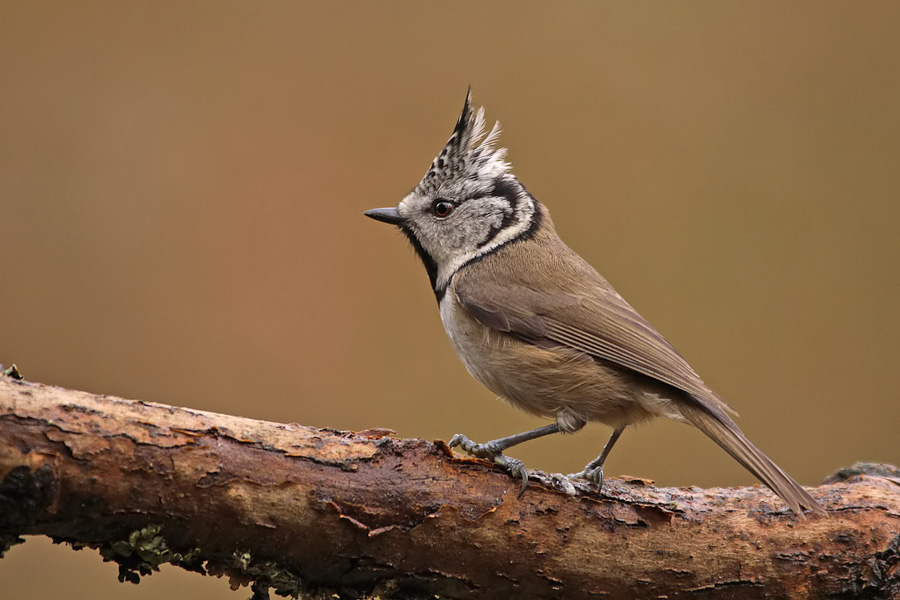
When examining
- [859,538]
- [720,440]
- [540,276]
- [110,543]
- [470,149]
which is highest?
[470,149]

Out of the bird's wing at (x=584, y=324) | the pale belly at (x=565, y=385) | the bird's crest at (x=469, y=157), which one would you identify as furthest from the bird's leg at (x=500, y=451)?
the bird's crest at (x=469, y=157)

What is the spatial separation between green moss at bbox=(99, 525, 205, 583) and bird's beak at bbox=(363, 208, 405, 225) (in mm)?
1852

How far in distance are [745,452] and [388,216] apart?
1792 mm

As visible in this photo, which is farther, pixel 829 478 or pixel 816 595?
pixel 829 478

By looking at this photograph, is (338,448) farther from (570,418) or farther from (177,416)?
(570,418)

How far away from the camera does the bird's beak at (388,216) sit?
138 inches

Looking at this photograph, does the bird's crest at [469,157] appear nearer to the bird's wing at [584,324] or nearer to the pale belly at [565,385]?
the bird's wing at [584,324]

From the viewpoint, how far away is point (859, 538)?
8.04 ft

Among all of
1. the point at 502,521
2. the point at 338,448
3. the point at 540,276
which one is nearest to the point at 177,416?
the point at 338,448

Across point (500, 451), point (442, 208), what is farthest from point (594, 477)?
point (442, 208)

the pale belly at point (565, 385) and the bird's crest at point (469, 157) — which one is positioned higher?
the bird's crest at point (469, 157)

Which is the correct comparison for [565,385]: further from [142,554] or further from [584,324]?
[142,554]

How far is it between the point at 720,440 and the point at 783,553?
379 millimetres

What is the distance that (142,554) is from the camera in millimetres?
1938
